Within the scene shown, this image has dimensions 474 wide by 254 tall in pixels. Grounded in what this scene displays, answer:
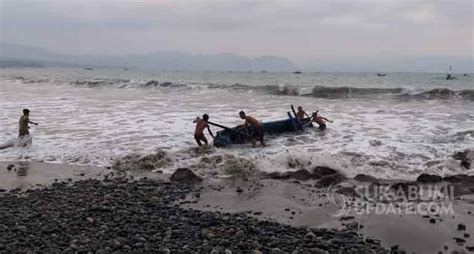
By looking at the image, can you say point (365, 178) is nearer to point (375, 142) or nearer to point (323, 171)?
point (323, 171)

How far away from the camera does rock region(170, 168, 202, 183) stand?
10.6 m

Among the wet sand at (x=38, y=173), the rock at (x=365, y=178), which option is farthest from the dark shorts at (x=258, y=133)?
the wet sand at (x=38, y=173)

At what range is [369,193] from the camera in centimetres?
926

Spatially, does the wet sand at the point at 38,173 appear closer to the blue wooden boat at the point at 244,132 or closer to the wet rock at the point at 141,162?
the wet rock at the point at 141,162

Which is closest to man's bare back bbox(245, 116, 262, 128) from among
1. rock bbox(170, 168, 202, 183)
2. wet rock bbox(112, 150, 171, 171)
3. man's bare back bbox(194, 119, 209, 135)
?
man's bare back bbox(194, 119, 209, 135)

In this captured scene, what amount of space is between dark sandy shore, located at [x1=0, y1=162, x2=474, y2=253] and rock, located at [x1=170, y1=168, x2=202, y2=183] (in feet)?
0.94

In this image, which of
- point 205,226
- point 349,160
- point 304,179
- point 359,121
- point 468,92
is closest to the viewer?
point 205,226

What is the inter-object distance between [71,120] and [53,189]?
10.5 m

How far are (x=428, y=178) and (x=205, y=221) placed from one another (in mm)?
5125

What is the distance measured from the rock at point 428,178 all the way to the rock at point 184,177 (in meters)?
4.64

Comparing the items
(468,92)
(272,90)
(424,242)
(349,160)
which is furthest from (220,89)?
(424,242)

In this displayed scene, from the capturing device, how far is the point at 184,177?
10680 millimetres

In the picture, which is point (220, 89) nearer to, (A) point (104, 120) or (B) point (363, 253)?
(A) point (104, 120)

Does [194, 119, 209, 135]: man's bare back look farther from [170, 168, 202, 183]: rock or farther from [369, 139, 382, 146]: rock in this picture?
[369, 139, 382, 146]: rock
